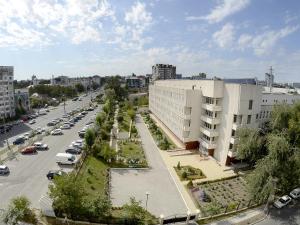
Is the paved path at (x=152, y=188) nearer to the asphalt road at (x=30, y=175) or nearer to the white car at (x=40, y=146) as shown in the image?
the asphalt road at (x=30, y=175)

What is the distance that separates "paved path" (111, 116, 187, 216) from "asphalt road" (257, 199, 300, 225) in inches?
393

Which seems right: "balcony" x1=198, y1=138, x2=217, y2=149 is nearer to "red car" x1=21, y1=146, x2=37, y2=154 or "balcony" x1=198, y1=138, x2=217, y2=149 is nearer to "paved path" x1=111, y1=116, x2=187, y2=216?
"paved path" x1=111, y1=116, x2=187, y2=216

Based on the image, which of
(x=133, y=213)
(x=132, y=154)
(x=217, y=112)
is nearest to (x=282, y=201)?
(x=217, y=112)

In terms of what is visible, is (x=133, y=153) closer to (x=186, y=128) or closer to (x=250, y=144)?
(x=186, y=128)

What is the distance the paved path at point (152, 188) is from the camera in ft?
106

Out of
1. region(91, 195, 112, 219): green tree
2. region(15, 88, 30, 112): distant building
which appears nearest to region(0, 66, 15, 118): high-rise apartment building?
region(15, 88, 30, 112): distant building

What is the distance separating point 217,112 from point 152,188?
19.9 m

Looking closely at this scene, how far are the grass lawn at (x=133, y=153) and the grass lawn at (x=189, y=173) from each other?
6.24m

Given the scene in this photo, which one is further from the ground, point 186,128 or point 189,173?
point 186,128

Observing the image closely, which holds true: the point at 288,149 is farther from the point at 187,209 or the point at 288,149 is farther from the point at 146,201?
the point at 146,201

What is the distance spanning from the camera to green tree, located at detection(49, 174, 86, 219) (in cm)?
2670

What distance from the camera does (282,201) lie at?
108ft

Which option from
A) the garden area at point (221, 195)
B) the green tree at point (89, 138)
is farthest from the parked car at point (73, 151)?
the garden area at point (221, 195)

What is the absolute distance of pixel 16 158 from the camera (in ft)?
→ 151
